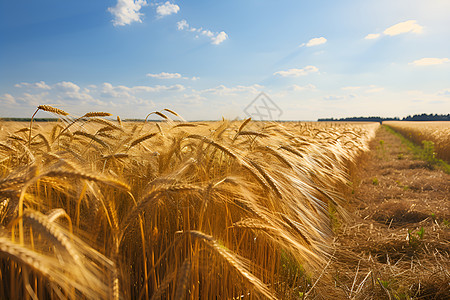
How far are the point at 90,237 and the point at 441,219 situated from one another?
4.37m

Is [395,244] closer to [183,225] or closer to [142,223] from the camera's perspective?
[183,225]

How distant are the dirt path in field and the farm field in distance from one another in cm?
2

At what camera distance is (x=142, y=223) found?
3.84 feet

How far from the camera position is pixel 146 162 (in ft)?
5.45

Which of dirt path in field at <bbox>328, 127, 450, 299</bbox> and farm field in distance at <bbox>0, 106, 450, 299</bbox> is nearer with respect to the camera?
farm field in distance at <bbox>0, 106, 450, 299</bbox>

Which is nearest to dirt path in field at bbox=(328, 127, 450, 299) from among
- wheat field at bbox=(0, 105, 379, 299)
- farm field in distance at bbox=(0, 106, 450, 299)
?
farm field in distance at bbox=(0, 106, 450, 299)

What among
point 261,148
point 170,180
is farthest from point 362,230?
point 170,180

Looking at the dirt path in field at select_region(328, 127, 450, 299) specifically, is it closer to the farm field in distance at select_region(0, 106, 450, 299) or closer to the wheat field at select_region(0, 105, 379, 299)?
the farm field in distance at select_region(0, 106, 450, 299)

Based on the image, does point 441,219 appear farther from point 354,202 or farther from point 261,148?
point 261,148

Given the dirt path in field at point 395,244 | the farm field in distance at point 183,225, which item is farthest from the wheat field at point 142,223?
the dirt path in field at point 395,244

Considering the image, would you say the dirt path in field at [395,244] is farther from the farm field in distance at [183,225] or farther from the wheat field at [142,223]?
the wheat field at [142,223]

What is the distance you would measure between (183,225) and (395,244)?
98.9 inches

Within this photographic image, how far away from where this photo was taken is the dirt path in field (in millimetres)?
1985

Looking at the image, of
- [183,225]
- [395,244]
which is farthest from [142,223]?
[395,244]
